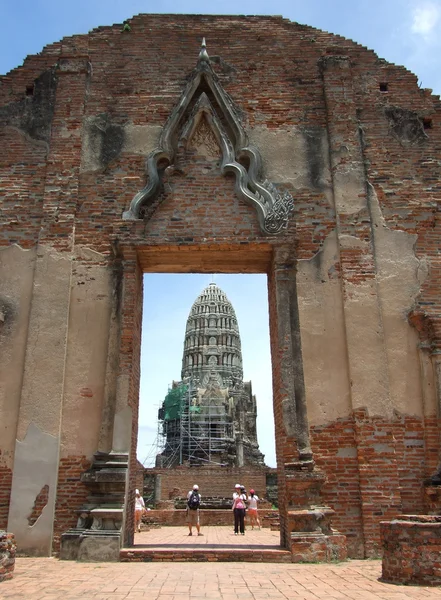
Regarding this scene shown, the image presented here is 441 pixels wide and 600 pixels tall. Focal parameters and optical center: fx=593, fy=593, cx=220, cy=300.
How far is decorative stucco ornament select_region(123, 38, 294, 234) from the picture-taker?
969 centimetres

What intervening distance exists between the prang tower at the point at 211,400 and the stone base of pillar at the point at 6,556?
2833cm

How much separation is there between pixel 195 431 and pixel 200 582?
32237mm

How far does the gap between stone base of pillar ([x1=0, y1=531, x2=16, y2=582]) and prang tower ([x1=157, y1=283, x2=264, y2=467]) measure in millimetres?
28326

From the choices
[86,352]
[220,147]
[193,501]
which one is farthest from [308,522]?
[220,147]

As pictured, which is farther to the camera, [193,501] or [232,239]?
[193,501]

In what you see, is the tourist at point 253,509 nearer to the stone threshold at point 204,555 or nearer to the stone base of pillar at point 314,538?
the stone base of pillar at point 314,538

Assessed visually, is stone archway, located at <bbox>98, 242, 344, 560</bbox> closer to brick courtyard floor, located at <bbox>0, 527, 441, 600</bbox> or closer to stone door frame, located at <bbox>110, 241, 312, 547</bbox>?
stone door frame, located at <bbox>110, 241, 312, 547</bbox>

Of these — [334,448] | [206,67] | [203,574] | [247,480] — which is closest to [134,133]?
[206,67]

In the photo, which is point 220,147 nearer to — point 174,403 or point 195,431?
point 195,431

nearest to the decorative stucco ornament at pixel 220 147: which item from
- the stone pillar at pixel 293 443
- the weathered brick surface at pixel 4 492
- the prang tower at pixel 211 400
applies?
the stone pillar at pixel 293 443

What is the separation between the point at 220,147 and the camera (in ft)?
34.0

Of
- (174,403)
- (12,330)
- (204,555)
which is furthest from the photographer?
(174,403)

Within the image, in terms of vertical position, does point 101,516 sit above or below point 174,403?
below

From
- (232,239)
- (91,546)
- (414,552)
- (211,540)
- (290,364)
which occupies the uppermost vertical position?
(232,239)
